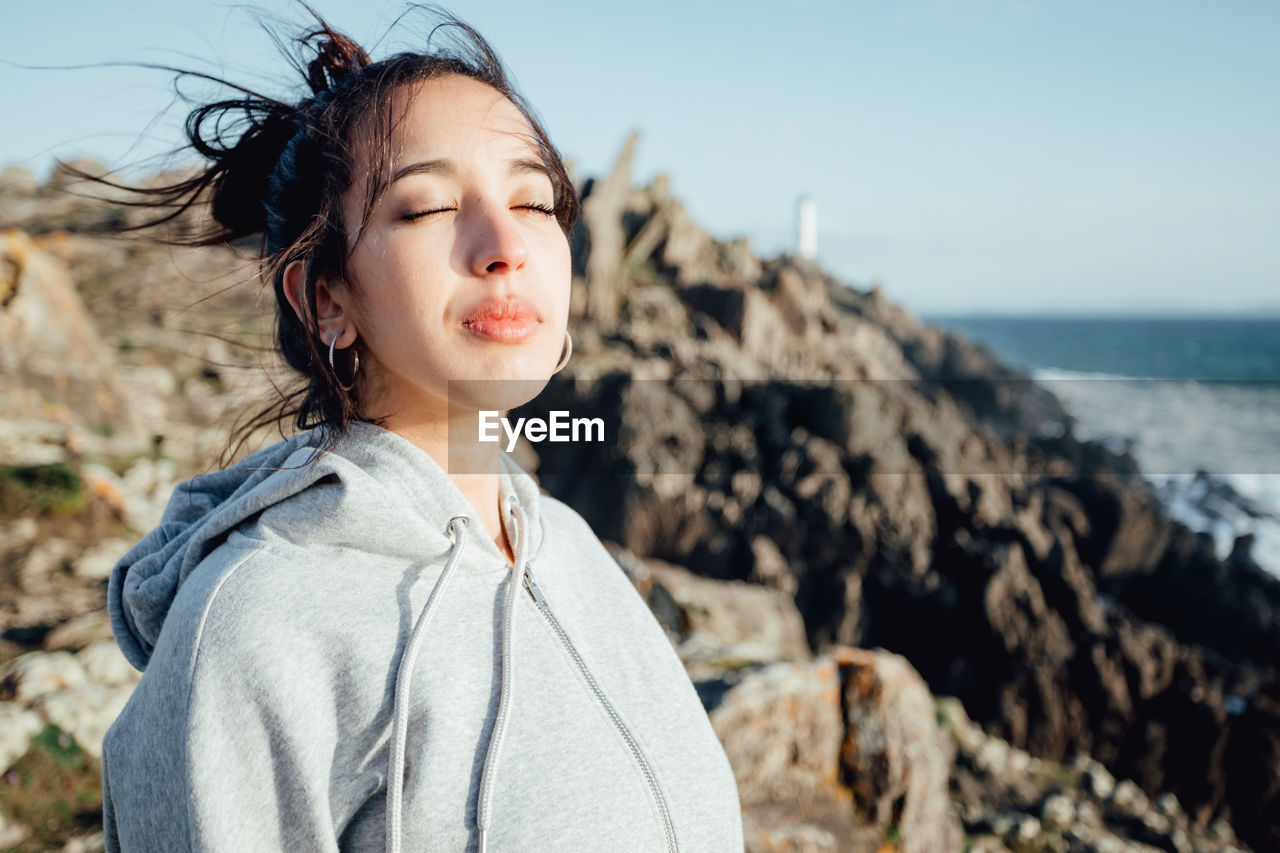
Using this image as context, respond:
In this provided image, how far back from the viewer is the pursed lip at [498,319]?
4.25 feet

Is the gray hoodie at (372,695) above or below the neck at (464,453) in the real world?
below

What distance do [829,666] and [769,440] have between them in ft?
42.9

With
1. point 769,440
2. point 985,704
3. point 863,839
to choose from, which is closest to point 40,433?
point 863,839

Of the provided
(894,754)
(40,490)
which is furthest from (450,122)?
(40,490)

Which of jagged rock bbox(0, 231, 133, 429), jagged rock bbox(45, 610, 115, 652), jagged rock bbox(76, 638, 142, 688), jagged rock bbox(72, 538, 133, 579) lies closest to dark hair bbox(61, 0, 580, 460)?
jagged rock bbox(76, 638, 142, 688)

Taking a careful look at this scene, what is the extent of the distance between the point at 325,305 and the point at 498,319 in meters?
0.35

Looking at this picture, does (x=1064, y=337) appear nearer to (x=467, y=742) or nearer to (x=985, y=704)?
(x=985, y=704)

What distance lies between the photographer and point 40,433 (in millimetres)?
5812

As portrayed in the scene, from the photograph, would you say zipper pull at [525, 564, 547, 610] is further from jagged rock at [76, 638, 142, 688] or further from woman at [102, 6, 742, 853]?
jagged rock at [76, 638, 142, 688]

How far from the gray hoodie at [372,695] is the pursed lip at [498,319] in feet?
0.82

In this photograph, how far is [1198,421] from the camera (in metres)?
33.1

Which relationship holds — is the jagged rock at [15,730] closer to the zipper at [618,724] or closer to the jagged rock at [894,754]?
the zipper at [618,724]

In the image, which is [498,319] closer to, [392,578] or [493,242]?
[493,242]

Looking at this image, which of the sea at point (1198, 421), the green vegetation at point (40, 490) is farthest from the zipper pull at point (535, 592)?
the sea at point (1198, 421)
